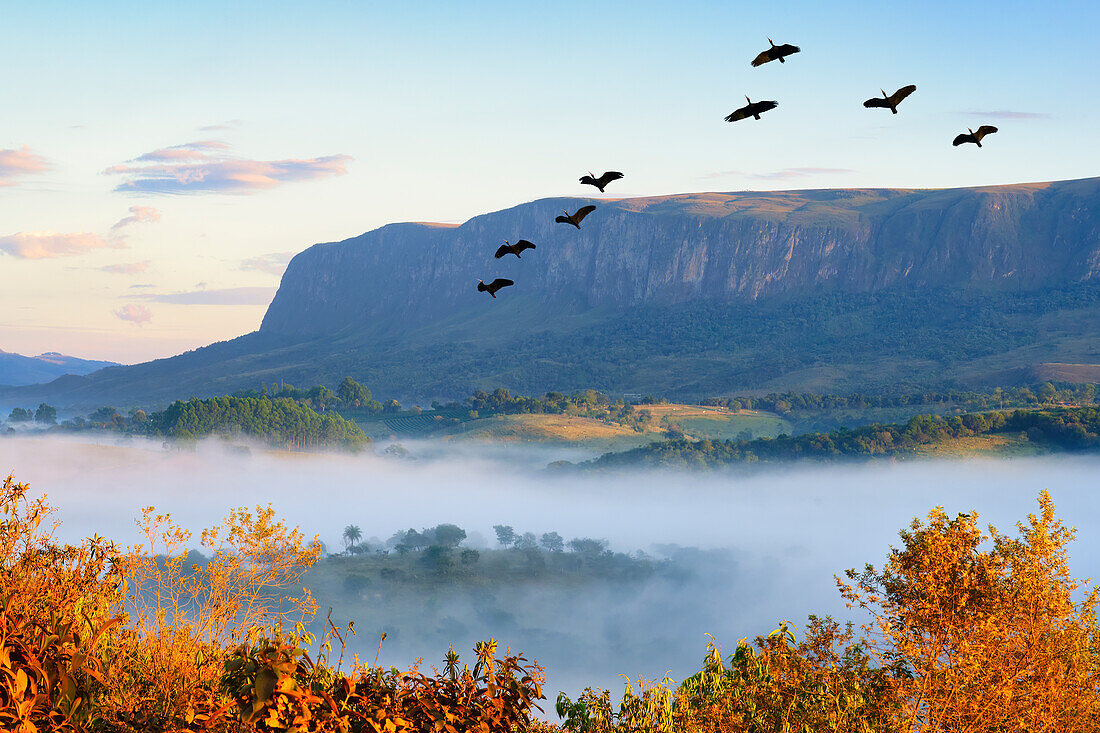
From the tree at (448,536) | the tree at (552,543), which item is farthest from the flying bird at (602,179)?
the tree at (552,543)

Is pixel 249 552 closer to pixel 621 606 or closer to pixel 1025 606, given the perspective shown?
pixel 1025 606

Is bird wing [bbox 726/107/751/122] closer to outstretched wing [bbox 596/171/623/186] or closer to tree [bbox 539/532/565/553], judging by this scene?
outstretched wing [bbox 596/171/623/186]

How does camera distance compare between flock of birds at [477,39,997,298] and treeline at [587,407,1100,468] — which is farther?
treeline at [587,407,1100,468]

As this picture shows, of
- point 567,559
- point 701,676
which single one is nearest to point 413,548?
point 567,559

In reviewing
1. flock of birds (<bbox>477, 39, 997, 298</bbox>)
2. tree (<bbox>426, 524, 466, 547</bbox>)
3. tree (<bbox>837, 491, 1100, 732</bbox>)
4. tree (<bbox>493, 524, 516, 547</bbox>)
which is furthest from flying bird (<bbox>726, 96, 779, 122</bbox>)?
tree (<bbox>493, 524, 516, 547</bbox>)

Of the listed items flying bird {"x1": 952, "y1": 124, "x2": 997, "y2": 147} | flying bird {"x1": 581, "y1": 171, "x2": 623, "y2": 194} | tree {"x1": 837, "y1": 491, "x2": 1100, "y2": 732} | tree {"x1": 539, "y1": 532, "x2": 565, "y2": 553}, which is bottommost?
tree {"x1": 539, "y1": 532, "x2": 565, "y2": 553}

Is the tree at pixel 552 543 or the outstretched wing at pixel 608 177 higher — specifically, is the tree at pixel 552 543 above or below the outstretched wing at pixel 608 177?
below

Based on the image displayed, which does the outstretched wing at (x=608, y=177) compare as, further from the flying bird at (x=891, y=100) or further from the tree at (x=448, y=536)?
the tree at (x=448, y=536)
